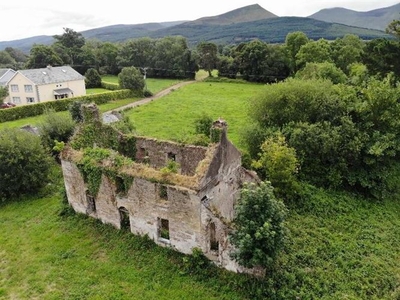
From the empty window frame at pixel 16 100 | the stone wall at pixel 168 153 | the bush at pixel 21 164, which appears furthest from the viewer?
the empty window frame at pixel 16 100

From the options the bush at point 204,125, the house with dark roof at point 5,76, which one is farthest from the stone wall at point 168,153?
the house with dark roof at point 5,76

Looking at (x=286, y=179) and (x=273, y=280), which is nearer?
(x=273, y=280)

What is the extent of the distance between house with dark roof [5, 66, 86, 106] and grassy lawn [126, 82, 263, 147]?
20.5 meters

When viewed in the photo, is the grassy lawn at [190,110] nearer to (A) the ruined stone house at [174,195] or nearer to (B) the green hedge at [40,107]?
(B) the green hedge at [40,107]

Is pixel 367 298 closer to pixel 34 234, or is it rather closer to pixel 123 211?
pixel 123 211

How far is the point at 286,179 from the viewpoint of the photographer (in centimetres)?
2684

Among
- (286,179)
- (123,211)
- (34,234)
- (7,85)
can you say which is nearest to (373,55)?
(286,179)

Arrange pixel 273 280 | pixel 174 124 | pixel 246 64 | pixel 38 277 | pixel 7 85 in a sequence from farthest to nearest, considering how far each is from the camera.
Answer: pixel 246 64
pixel 7 85
pixel 174 124
pixel 38 277
pixel 273 280

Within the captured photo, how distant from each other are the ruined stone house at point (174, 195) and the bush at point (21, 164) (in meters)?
5.92

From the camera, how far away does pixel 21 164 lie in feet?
94.3

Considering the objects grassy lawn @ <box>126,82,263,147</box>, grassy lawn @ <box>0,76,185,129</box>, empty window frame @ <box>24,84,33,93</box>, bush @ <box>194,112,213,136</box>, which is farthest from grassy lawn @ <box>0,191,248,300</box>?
empty window frame @ <box>24,84,33,93</box>

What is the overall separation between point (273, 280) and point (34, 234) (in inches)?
611

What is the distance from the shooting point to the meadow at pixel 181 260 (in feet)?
59.4

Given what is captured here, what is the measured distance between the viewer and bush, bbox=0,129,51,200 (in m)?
28.1
